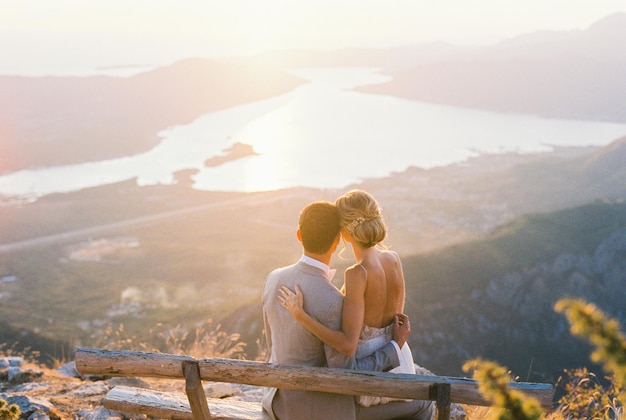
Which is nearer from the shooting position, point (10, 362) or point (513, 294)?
point (10, 362)

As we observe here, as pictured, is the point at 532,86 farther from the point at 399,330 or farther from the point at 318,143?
the point at 399,330

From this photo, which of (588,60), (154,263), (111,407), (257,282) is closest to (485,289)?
(257,282)

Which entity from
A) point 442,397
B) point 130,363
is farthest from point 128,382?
point 442,397

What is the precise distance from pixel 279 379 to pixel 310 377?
239 millimetres

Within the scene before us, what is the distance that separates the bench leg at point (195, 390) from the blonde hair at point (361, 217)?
153 centimetres

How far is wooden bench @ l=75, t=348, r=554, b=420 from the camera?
4.21 meters

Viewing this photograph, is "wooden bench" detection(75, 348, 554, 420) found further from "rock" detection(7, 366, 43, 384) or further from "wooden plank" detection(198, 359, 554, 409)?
"rock" detection(7, 366, 43, 384)

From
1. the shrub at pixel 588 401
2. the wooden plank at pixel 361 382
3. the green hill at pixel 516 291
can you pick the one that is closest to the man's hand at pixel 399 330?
the wooden plank at pixel 361 382

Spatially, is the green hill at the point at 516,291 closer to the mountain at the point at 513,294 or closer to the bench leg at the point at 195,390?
the mountain at the point at 513,294

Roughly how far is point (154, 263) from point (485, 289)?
1292 inches

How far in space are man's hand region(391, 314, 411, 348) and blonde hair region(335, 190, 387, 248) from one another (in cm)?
72

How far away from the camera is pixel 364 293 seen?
15.3ft

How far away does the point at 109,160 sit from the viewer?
108 metres

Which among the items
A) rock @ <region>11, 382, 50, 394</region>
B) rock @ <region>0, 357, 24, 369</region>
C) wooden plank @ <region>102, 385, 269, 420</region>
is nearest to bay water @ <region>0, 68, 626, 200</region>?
→ rock @ <region>0, 357, 24, 369</region>
